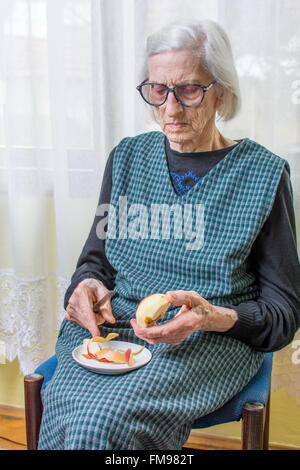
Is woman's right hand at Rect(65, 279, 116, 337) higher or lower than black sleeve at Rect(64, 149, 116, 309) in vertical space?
lower

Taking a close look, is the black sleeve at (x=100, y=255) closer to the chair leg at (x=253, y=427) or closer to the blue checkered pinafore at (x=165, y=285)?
the blue checkered pinafore at (x=165, y=285)

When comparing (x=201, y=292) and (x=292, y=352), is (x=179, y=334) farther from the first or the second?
(x=292, y=352)

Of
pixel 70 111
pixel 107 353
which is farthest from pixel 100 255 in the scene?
pixel 70 111

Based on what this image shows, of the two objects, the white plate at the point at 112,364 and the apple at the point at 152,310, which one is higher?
the apple at the point at 152,310

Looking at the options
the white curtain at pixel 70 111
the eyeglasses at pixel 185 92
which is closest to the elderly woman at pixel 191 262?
the eyeglasses at pixel 185 92

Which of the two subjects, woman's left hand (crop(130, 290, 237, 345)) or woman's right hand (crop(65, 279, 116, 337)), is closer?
woman's left hand (crop(130, 290, 237, 345))

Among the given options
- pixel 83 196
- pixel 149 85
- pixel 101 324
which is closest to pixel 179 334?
pixel 101 324

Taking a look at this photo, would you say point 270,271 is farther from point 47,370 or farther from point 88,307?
point 47,370

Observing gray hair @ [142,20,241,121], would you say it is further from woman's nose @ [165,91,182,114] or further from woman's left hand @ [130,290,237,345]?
woman's left hand @ [130,290,237,345]

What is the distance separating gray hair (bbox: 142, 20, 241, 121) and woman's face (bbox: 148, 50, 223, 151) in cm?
2

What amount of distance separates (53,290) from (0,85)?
0.67 meters

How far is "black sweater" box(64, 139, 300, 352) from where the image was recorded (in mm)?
1201

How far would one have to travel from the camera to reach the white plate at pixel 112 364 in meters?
1.07

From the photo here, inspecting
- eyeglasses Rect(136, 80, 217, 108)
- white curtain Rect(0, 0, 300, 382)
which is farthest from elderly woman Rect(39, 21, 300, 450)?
white curtain Rect(0, 0, 300, 382)
